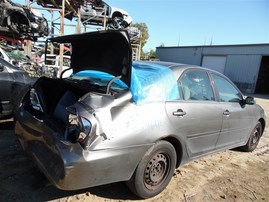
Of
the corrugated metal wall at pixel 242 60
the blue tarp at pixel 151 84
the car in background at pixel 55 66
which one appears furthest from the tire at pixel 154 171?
the corrugated metal wall at pixel 242 60

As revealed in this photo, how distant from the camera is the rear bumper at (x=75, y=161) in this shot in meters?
2.21

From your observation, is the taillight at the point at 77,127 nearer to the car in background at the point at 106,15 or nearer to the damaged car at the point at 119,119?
the damaged car at the point at 119,119

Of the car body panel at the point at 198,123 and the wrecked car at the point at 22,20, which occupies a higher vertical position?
the wrecked car at the point at 22,20

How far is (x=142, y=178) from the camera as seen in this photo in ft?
9.00

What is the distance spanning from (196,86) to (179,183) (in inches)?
52.9

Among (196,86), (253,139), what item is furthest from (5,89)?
(253,139)

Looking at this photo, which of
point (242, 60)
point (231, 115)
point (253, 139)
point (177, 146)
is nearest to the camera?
point (177, 146)

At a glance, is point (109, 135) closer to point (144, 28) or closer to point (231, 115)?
point (231, 115)

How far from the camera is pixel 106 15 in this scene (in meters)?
17.2

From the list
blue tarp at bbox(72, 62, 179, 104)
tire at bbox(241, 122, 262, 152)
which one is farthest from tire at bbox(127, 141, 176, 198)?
tire at bbox(241, 122, 262, 152)

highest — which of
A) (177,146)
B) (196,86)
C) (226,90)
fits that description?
(196,86)

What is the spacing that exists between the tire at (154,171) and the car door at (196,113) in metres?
0.30

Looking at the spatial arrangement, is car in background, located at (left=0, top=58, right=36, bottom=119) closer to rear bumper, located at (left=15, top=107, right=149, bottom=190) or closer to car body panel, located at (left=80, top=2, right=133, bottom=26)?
rear bumper, located at (left=15, top=107, right=149, bottom=190)

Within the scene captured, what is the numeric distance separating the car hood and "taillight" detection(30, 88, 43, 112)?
0.67m
